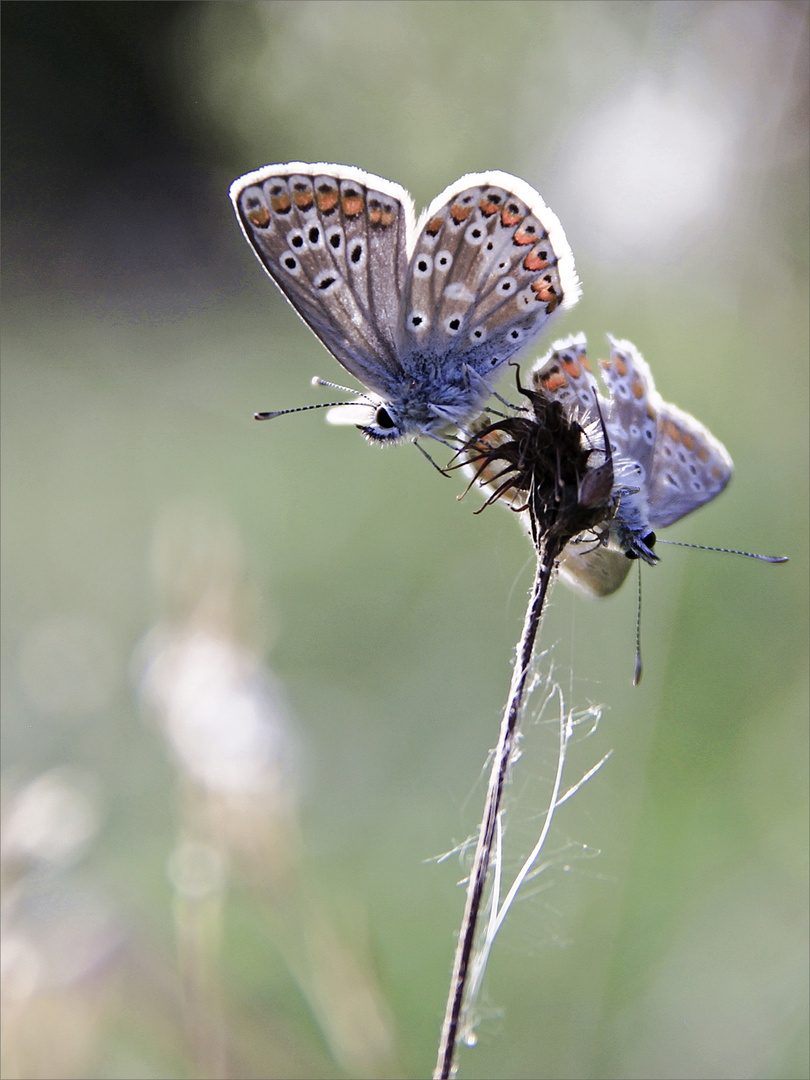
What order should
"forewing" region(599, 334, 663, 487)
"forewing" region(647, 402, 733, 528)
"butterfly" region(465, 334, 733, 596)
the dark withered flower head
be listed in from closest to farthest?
the dark withered flower head → "butterfly" region(465, 334, 733, 596) → "forewing" region(599, 334, 663, 487) → "forewing" region(647, 402, 733, 528)

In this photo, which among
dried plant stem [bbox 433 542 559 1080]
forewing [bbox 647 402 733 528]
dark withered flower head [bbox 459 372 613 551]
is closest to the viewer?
dried plant stem [bbox 433 542 559 1080]

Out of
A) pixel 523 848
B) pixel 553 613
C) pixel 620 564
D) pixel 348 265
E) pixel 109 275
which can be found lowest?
pixel 109 275

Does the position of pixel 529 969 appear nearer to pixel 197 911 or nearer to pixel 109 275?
pixel 197 911

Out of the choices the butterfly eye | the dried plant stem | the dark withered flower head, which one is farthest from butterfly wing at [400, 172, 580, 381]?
the dried plant stem

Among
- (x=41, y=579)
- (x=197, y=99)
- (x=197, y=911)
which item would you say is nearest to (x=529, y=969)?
(x=197, y=911)

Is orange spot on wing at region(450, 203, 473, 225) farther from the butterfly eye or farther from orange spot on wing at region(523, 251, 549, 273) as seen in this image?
the butterfly eye

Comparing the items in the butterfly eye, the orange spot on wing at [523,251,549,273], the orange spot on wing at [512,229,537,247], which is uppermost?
the orange spot on wing at [512,229,537,247]

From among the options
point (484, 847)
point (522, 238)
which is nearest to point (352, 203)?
point (522, 238)
